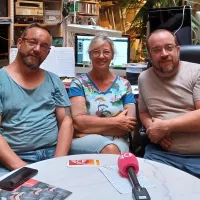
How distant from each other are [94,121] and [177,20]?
1.34 metres

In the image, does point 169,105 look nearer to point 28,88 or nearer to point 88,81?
point 88,81

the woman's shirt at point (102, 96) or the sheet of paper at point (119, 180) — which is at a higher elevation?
the woman's shirt at point (102, 96)

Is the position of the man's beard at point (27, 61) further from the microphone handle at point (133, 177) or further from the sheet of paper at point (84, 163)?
the microphone handle at point (133, 177)

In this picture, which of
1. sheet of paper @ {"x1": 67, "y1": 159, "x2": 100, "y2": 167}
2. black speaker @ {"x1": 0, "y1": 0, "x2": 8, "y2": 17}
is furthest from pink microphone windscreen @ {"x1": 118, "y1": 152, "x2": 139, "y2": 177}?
black speaker @ {"x1": 0, "y1": 0, "x2": 8, "y2": 17}

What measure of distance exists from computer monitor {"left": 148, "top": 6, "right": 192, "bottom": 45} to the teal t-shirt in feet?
4.54

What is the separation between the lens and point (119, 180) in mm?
1240

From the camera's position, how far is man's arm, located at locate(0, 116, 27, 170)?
1589 mm

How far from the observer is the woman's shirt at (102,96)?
6.71 feet

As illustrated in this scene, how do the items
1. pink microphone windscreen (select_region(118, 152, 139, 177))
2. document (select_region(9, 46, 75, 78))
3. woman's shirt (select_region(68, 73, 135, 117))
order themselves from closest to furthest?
pink microphone windscreen (select_region(118, 152, 139, 177))
woman's shirt (select_region(68, 73, 135, 117))
document (select_region(9, 46, 75, 78))

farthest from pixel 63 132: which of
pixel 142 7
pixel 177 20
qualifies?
pixel 142 7

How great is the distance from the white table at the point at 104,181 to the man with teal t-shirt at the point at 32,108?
1.26ft

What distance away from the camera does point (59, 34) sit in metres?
4.52

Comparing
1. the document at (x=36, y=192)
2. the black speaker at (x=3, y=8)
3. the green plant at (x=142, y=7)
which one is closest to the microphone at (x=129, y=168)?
the document at (x=36, y=192)

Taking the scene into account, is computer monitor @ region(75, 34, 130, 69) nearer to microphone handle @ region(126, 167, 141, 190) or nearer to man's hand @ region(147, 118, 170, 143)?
man's hand @ region(147, 118, 170, 143)
